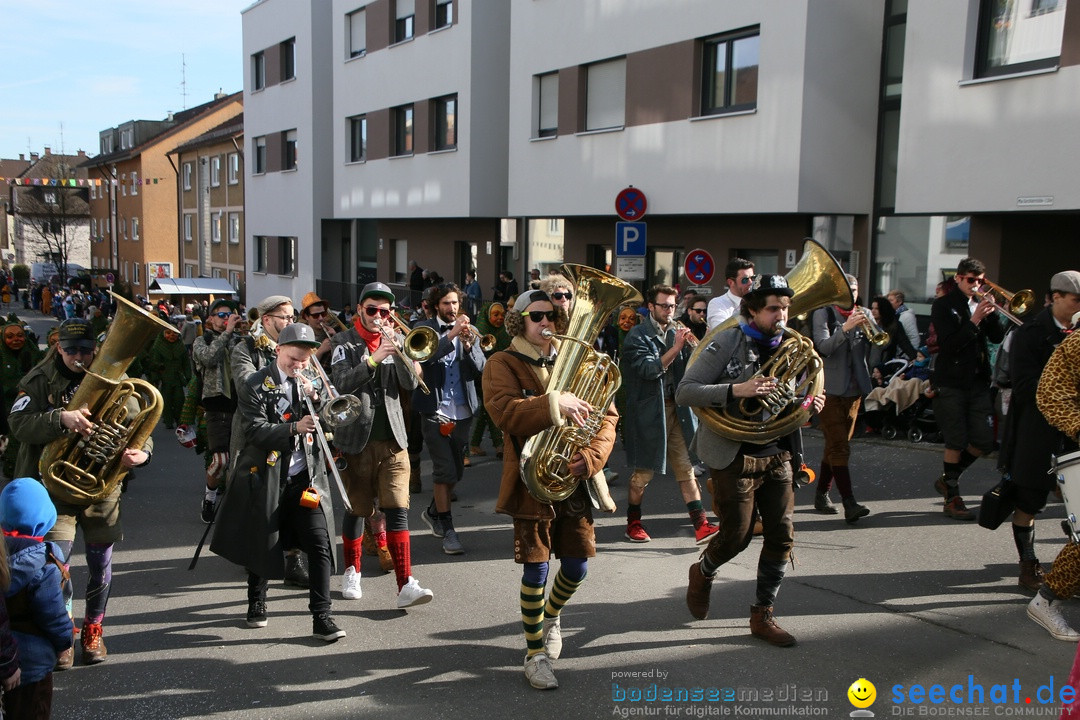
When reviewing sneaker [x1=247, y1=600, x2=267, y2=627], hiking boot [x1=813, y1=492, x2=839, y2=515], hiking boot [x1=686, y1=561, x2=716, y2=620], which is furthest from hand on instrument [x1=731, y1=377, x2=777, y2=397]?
hiking boot [x1=813, y1=492, x2=839, y2=515]

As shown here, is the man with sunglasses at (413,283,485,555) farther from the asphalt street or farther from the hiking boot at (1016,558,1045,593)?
the hiking boot at (1016,558,1045,593)

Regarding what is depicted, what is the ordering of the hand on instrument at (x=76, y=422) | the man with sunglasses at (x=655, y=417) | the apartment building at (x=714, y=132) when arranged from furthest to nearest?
the apartment building at (x=714, y=132)
the man with sunglasses at (x=655, y=417)
the hand on instrument at (x=76, y=422)

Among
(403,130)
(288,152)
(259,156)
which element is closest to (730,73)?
(403,130)

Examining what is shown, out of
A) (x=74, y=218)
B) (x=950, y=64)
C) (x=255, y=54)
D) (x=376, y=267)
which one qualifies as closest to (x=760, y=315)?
(x=950, y=64)

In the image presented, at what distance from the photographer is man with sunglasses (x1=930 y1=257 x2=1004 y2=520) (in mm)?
7328

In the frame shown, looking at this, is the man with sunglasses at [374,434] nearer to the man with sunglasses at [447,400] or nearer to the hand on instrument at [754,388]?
the man with sunglasses at [447,400]

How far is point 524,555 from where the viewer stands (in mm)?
4559

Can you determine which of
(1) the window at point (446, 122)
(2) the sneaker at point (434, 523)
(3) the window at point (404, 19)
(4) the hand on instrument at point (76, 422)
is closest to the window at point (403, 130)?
(1) the window at point (446, 122)

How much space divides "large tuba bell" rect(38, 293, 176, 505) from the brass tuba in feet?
6.74

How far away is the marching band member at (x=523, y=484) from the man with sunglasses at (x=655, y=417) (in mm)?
2314

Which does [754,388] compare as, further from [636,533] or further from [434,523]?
[434,523]

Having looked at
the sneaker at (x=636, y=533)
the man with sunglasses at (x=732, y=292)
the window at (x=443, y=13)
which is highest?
the window at (x=443, y=13)

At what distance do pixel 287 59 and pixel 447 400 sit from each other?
27.8m

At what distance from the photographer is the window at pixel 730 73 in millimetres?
15117
